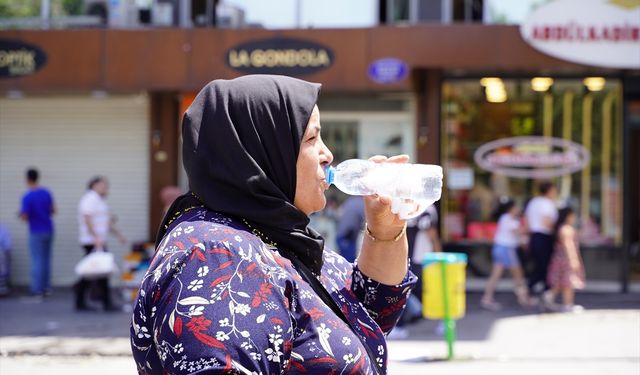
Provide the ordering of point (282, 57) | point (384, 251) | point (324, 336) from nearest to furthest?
point (324, 336) < point (384, 251) < point (282, 57)

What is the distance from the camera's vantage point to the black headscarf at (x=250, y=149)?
7.52 feet

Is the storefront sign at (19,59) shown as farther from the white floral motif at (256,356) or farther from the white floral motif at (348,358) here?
the white floral motif at (256,356)

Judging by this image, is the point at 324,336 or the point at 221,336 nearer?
the point at 221,336

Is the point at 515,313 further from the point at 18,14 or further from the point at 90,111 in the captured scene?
the point at 18,14

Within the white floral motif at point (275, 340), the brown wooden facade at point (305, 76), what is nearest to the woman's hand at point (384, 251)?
the white floral motif at point (275, 340)

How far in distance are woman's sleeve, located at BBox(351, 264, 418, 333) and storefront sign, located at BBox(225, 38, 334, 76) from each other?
35.8 feet

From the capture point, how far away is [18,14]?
15398mm

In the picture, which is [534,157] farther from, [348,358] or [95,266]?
[348,358]

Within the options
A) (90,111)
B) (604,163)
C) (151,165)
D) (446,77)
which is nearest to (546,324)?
(604,163)

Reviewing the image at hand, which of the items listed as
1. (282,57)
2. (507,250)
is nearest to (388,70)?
(282,57)

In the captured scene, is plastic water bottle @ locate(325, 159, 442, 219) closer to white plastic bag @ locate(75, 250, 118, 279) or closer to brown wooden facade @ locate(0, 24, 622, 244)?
white plastic bag @ locate(75, 250, 118, 279)

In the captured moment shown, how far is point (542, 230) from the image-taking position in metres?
12.8

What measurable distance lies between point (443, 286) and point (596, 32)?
5038mm

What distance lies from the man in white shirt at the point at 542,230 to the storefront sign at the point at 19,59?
760 cm
